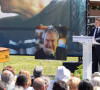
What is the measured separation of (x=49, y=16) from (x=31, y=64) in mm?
2476

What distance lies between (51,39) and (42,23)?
2413 millimetres

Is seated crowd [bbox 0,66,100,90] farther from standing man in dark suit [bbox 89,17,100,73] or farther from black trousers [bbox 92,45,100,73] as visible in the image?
black trousers [bbox 92,45,100,73]

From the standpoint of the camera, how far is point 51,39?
34.0 ft

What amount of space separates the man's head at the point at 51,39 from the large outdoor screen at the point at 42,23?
6.30ft

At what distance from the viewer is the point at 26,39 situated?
12.8m

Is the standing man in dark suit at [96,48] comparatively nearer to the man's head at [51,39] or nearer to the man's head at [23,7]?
the man's head at [51,39]

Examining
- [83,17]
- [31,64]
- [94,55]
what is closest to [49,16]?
[83,17]

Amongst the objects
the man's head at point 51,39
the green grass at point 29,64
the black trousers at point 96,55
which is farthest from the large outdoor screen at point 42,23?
the black trousers at point 96,55

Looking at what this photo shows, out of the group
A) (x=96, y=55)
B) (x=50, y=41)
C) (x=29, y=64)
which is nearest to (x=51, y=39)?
(x=50, y=41)

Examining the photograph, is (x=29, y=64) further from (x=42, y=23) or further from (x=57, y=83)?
(x=57, y=83)

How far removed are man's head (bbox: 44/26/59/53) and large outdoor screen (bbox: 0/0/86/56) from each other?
1920mm

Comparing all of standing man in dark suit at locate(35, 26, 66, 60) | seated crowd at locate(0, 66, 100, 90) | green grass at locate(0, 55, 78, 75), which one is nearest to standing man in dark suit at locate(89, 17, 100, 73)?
standing man in dark suit at locate(35, 26, 66, 60)

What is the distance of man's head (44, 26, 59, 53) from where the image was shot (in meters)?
10.3

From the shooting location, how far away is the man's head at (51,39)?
10.3 metres
